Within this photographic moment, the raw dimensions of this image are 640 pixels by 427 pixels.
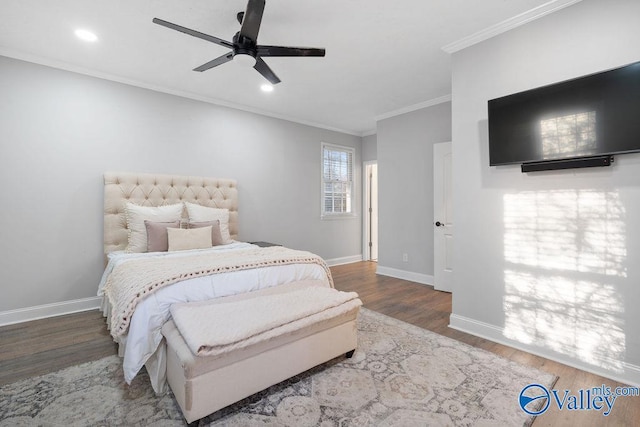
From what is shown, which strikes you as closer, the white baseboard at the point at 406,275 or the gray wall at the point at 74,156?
the gray wall at the point at 74,156

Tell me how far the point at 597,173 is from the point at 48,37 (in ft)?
15.4

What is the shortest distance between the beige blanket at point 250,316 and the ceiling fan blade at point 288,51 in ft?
6.06

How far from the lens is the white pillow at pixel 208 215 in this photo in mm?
3654

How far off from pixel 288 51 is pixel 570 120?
2.15 m

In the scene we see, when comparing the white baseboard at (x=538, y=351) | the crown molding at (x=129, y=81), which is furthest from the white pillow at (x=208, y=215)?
the white baseboard at (x=538, y=351)

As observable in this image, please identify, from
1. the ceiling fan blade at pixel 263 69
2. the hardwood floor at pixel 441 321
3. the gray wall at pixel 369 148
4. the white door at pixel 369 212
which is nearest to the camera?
the hardwood floor at pixel 441 321

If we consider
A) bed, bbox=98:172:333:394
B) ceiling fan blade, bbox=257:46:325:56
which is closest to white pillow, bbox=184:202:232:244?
bed, bbox=98:172:333:394

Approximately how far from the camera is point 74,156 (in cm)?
324

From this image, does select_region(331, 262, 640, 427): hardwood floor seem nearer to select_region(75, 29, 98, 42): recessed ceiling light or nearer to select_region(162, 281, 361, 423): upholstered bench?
select_region(162, 281, 361, 423): upholstered bench

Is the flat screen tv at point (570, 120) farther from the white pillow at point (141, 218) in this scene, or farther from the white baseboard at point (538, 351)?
the white pillow at point (141, 218)

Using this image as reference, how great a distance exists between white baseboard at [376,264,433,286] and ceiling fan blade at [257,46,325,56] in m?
3.52

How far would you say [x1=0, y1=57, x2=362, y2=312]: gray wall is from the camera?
9.71 feet

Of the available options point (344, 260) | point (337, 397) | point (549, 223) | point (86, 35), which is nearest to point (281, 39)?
point (86, 35)

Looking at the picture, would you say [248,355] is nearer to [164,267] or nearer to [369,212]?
[164,267]
